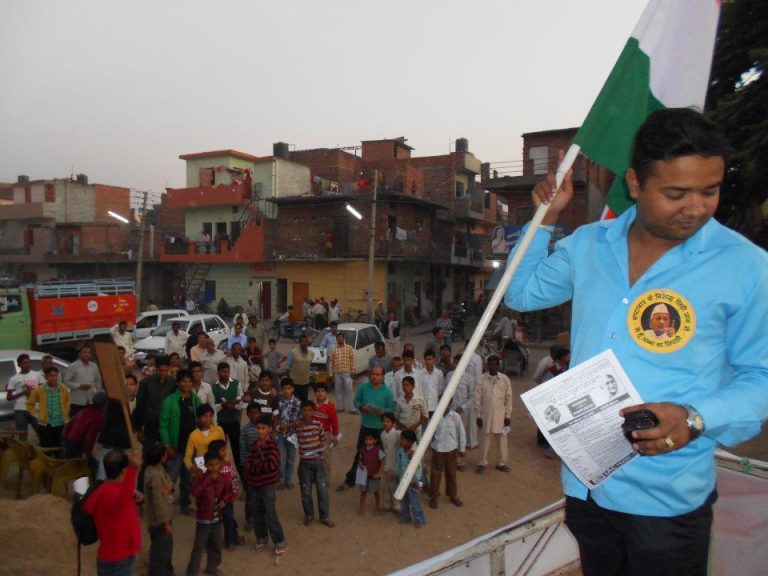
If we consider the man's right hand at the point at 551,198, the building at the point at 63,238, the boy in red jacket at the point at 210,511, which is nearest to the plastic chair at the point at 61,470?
the boy in red jacket at the point at 210,511

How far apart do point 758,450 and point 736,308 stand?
10007 mm

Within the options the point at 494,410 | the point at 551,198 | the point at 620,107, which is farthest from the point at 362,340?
the point at 551,198

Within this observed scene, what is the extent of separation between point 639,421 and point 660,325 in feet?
0.92

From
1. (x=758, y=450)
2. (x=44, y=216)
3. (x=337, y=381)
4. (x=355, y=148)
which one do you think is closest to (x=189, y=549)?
(x=337, y=381)

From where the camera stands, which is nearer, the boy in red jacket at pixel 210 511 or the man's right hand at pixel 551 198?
the man's right hand at pixel 551 198

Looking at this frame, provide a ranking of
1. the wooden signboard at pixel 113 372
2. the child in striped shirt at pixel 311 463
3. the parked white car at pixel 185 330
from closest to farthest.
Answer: the wooden signboard at pixel 113 372, the child in striped shirt at pixel 311 463, the parked white car at pixel 185 330

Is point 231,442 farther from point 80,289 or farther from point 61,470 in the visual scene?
point 80,289

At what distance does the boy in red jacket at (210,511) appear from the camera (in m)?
5.71

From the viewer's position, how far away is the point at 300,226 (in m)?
31.1

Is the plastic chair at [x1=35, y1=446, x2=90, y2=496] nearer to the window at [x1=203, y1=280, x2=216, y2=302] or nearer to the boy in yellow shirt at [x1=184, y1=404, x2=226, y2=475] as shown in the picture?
the boy in yellow shirt at [x1=184, y1=404, x2=226, y2=475]

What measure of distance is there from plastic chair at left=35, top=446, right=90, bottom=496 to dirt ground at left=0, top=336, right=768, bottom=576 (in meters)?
0.23

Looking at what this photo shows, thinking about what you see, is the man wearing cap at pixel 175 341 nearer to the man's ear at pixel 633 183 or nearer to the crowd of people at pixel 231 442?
the crowd of people at pixel 231 442

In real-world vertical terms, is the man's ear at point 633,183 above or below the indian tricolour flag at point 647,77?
below

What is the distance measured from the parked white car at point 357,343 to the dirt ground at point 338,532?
18.0 feet
